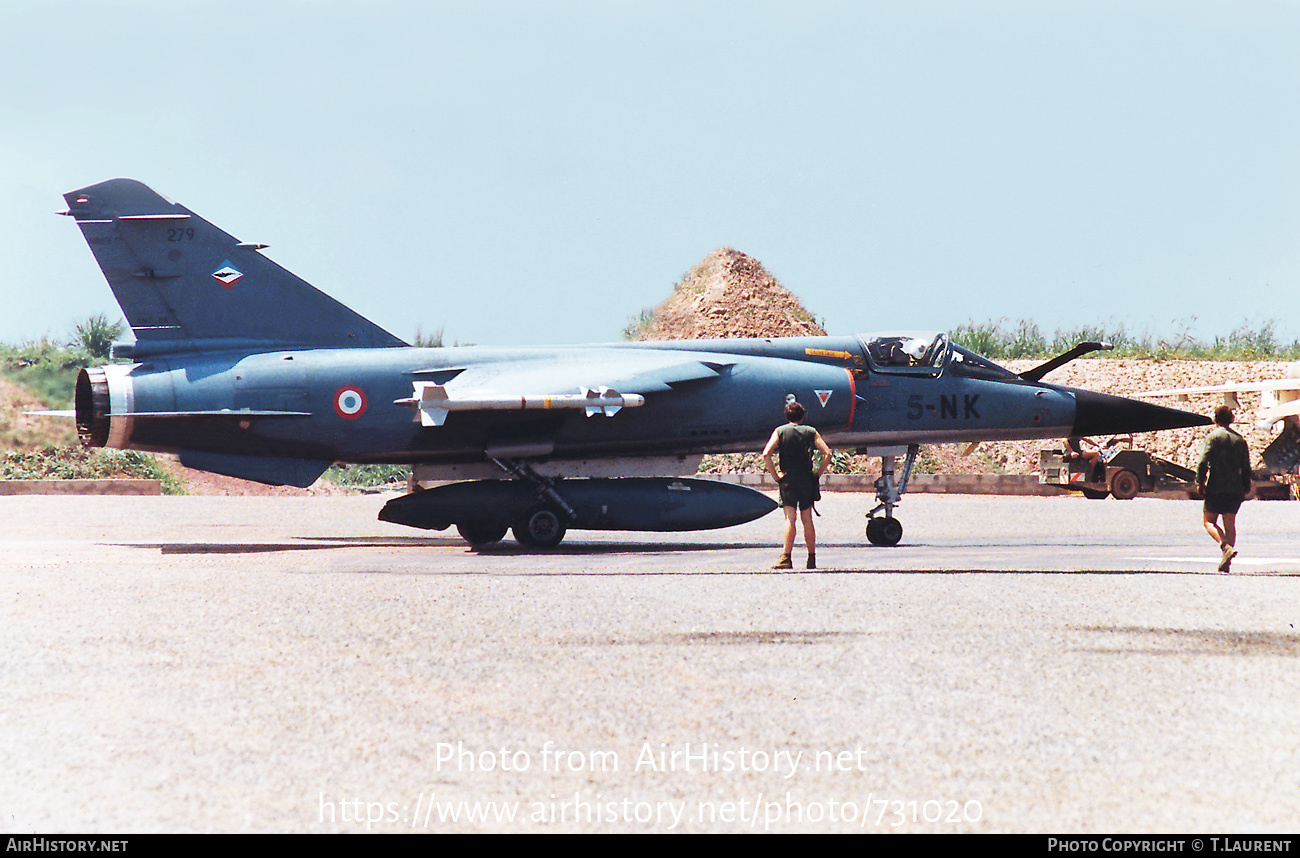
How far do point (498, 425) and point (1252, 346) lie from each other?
49.9 m

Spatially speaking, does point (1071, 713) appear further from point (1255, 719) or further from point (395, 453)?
point (395, 453)

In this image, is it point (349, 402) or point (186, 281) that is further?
point (186, 281)

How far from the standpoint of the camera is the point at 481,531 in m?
16.2

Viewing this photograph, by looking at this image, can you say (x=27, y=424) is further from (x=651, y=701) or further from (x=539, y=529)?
(x=651, y=701)

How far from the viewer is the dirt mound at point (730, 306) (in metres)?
47.1

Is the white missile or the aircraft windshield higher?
the aircraft windshield

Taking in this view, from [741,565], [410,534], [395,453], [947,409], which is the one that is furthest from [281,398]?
[947,409]

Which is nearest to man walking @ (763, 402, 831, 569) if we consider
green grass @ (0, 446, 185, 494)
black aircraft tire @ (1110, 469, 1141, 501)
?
black aircraft tire @ (1110, 469, 1141, 501)

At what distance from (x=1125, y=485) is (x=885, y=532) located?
19.7 meters

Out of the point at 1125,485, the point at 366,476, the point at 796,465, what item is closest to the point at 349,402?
the point at 796,465

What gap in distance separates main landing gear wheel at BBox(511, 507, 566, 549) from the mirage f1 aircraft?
3cm

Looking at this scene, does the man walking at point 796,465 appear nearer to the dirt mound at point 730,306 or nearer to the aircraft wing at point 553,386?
the aircraft wing at point 553,386

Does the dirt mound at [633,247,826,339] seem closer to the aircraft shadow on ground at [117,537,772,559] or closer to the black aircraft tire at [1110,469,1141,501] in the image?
the black aircraft tire at [1110,469,1141,501]

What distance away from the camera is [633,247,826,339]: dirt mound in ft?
155
